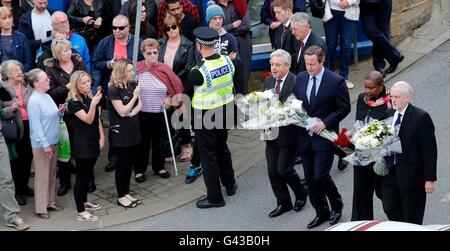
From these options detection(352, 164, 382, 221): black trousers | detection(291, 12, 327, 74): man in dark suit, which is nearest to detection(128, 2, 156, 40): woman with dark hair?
detection(291, 12, 327, 74): man in dark suit

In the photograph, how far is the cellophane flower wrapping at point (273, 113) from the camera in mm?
8023

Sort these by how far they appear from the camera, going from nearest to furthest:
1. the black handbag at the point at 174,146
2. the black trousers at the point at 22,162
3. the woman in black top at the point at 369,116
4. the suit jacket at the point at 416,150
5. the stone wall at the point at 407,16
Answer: the suit jacket at the point at 416,150
the woman in black top at the point at 369,116
the black trousers at the point at 22,162
the black handbag at the point at 174,146
the stone wall at the point at 407,16

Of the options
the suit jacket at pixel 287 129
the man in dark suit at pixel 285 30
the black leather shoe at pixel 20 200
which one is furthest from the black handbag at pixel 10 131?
the man in dark suit at pixel 285 30

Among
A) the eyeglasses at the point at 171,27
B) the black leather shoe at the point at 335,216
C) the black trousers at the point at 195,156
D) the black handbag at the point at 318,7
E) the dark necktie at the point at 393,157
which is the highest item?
the eyeglasses at the point at 171,27

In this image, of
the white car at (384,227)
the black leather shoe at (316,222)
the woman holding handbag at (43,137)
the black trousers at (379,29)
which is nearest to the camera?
the white car at (384,227)

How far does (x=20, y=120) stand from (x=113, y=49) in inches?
68.9

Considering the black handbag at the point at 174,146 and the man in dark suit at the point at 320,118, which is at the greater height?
the man in dark suit at the point at 320,118

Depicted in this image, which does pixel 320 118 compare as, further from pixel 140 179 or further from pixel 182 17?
pixel 182 17

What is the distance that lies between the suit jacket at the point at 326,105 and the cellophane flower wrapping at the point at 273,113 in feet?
0.21

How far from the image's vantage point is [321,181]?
804 centimetres

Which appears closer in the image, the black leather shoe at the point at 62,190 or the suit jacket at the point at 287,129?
the suit jacket at the point at 287,129

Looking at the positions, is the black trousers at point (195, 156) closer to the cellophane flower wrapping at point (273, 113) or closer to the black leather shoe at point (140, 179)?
the black leather shoe at point (140, 179)

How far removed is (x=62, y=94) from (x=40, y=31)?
1601 millimetres
